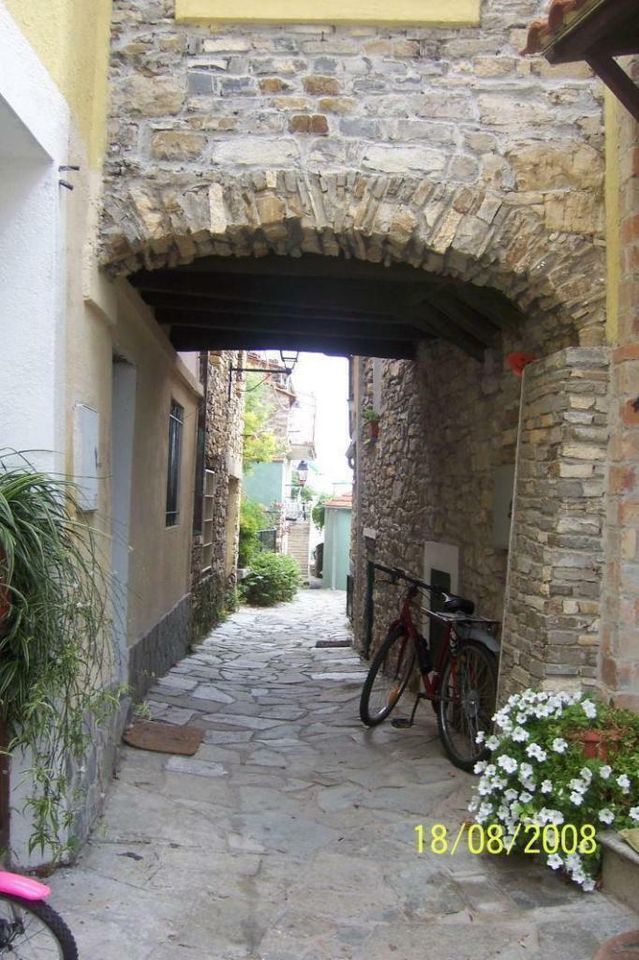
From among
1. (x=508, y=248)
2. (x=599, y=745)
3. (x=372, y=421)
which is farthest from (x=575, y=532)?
(x=372, y=421)

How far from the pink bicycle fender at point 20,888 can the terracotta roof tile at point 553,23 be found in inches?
128

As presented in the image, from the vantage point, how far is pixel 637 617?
11.4 feet

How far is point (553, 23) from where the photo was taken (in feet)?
10.1

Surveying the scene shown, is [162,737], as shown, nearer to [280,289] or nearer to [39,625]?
[39,625]

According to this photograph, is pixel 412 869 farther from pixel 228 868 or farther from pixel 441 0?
pixel 441 0

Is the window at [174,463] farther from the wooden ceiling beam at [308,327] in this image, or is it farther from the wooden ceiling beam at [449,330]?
the wooden ceiling beam at [449,330]

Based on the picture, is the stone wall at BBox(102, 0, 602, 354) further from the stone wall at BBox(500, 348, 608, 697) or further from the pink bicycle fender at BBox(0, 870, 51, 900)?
the pink bicycle fender at BBox(0, 870, 51, 900)

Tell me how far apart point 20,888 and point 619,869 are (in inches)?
82.7

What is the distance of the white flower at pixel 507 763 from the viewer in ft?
10.7

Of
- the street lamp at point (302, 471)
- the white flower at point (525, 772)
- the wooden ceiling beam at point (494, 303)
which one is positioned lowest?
the white flower at point (525, 772)

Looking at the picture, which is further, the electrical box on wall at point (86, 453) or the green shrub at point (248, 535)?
the green shrub at point (248, 535)

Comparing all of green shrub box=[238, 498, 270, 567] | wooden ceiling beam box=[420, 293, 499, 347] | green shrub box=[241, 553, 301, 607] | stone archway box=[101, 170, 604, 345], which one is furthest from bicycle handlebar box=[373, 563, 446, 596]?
green shrub box=[238, 498, 270, 567]

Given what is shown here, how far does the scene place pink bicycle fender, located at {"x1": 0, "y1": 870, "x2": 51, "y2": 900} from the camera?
2.16 metres

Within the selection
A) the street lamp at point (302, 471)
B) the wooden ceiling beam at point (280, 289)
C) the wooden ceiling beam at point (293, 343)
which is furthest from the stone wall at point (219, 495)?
the street lamp at point (302, 471)
